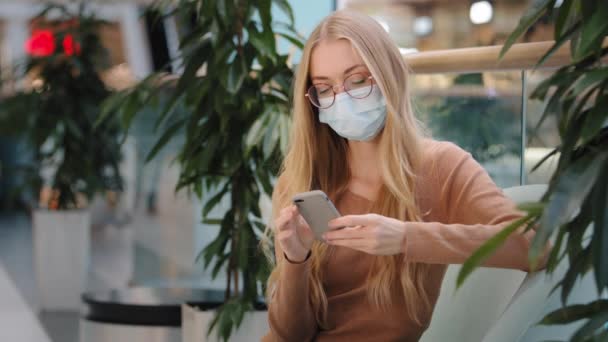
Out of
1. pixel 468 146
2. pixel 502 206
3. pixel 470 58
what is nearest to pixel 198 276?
pixel 468 146

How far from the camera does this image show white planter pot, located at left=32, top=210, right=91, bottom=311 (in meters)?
5.52

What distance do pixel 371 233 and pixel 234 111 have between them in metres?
1.31

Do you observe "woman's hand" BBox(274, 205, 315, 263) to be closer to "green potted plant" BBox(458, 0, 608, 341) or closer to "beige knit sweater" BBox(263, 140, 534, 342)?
"beige knit sweater" BBox(263, 140, 534, 342)

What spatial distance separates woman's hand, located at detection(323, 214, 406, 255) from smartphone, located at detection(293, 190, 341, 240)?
0.09ft

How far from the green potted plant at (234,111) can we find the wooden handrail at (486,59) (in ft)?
1.51

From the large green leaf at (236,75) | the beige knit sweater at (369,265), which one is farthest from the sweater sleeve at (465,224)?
the large green leaf at (236,75)

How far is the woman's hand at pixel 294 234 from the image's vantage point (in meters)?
1.71

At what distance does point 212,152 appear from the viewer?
276 cm

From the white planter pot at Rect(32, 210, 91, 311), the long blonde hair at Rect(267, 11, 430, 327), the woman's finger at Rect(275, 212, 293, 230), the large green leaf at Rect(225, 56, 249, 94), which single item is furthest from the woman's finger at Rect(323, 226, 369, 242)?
the white planter pot at Rect(32, 210, 91, 311)

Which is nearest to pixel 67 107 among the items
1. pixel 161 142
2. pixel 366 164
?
pixel 161 142

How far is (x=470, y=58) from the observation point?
2248 mm

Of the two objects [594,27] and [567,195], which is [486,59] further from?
[567,195]

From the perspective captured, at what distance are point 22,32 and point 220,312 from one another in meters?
12.3

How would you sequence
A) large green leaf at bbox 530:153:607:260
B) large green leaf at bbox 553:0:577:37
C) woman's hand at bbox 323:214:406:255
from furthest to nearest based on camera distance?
1. woman's hand at bbox 323:214:406:255
2. large green leaf at bbox 553:0:577:37
3. large green leaf at bbox 530:153:607:260
